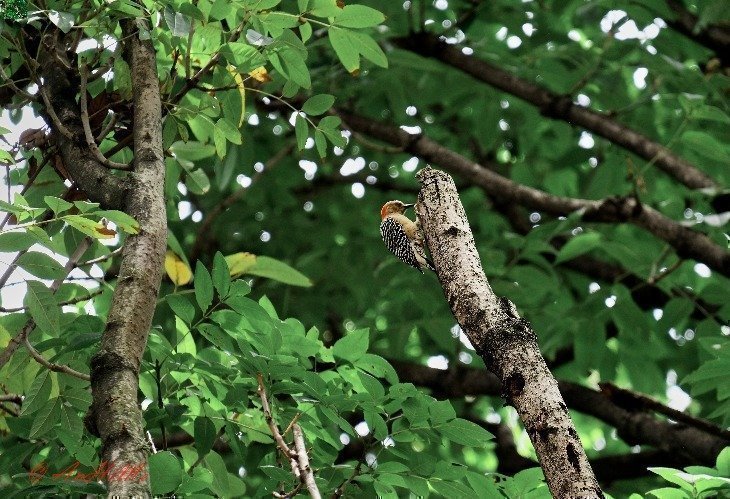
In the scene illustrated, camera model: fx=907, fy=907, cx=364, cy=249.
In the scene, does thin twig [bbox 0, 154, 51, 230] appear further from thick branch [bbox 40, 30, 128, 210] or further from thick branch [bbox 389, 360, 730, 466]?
thick branch [bbox 389, 360, 730, 466]

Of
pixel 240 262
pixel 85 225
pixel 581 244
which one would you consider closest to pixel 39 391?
pixel 85 225

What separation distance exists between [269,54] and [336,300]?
418 cm

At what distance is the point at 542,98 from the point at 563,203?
82cm

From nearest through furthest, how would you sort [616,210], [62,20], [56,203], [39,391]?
1. [56,203]
2. [62,20]
3. [39,391]
4. [616,210]

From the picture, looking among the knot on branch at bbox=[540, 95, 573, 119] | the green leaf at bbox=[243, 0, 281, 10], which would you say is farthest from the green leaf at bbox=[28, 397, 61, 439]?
the knot on branch at bbox=[540, 95, 573, 119]

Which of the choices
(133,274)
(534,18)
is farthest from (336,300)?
(133,274)

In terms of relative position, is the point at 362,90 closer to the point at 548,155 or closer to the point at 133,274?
the point at 548,155

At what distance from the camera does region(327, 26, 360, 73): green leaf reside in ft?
10.4

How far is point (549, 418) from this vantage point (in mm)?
1847

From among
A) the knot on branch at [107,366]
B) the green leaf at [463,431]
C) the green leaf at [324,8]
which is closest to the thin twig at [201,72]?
the green leaf at [324,8]

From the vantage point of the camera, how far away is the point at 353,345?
9.70ft

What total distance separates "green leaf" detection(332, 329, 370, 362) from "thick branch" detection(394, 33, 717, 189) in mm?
3605

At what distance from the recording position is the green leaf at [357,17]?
306 cm

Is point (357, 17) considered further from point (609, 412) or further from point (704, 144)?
point (609, 412)
